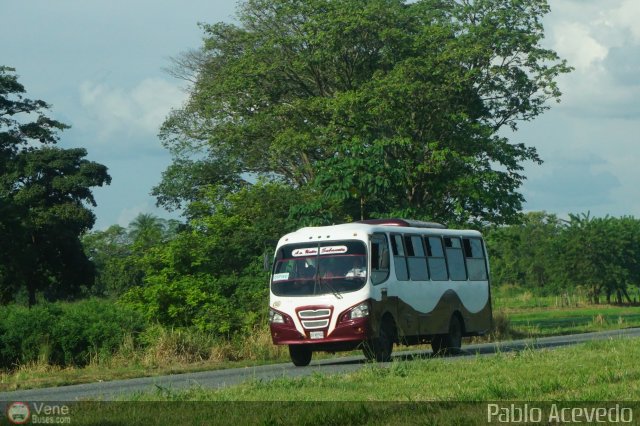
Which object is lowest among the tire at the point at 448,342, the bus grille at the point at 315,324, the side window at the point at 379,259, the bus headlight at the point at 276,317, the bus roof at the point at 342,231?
the tire at the point at 448,342

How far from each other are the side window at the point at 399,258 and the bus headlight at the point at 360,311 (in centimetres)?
185

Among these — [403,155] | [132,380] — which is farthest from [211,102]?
[132,380]

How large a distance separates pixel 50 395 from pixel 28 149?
54.3 meters

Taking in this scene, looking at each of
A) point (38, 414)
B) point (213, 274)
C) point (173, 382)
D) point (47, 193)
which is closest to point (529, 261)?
point (47, 193)

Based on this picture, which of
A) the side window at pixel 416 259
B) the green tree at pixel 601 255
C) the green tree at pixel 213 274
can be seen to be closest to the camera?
the side window at pixel 416 259

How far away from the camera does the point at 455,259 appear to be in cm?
2778

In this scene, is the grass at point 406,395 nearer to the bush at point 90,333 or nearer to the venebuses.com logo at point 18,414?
the venebuses.com logo at point 18,414

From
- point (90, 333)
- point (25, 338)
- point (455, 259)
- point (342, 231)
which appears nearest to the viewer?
point (342, 231)

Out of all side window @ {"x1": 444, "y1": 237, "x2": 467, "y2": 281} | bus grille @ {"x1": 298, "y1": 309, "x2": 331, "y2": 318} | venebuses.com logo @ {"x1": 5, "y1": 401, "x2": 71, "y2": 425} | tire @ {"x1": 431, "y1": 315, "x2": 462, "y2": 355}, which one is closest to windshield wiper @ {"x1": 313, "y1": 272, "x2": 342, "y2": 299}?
bus grille @ {"x1": 298, "y1": 309, "x2": 331, "y2": 318}

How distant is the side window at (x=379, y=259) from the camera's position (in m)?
23.5

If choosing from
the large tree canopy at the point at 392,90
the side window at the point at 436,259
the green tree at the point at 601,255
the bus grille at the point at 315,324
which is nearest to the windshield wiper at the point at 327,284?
the bus grille at the point at 315,324

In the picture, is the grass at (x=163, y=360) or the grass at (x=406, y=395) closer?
the grass at (x=406, y=395)

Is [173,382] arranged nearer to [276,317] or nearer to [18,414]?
[276,317]

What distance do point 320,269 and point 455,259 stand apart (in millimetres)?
5257
